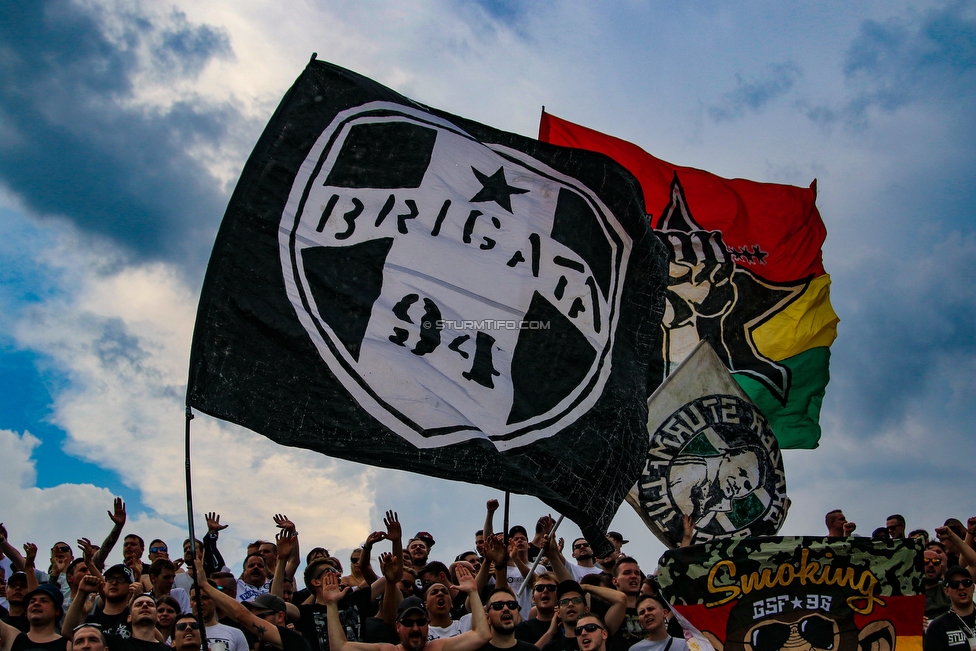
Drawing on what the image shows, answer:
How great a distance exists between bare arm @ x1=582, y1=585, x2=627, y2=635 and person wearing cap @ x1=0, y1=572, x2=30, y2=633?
5500mm

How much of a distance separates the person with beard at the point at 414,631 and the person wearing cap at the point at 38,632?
2.23m

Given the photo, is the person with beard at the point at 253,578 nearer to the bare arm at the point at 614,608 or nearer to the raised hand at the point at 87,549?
the raised hand at the point at 87,549

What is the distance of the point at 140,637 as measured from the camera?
930 centimetres

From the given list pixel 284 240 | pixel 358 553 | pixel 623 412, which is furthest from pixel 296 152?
pixel 358 553

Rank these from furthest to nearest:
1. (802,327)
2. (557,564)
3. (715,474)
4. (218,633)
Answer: (802,327)
(715,474)
(557,564)
(218,633)

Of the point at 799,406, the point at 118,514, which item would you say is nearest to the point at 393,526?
the point at 118,514

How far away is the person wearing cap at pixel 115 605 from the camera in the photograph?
991 cm

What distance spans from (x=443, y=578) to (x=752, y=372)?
8.38 meters

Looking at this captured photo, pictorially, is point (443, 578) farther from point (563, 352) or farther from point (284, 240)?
point (284, 240)

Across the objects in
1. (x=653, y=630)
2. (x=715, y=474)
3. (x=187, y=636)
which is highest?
(x=715, y=474)

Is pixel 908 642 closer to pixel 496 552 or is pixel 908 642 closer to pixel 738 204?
pixel 496 552

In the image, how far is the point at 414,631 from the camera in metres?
9.05

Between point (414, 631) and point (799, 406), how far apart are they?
34.0 ft

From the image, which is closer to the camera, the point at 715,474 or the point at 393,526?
the point at 393,526
